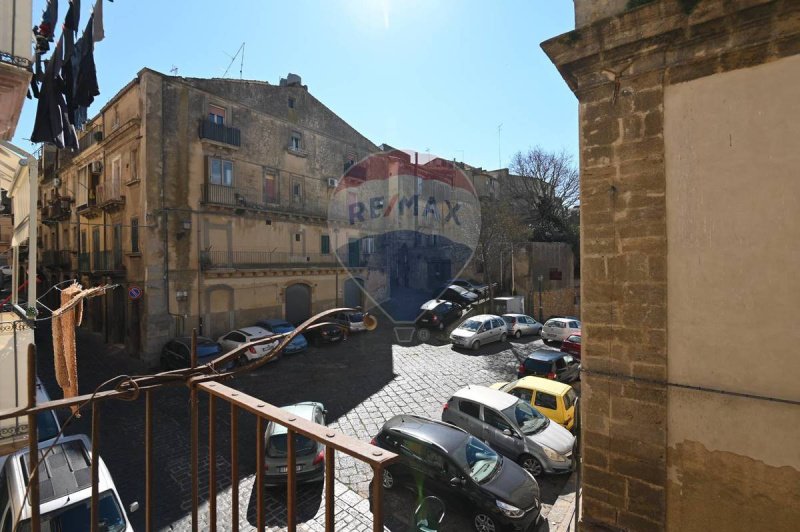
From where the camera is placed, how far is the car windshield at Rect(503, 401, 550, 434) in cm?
809

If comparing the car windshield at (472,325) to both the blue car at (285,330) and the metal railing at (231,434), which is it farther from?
the metal railing at (231,434)

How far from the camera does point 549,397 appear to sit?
942 centimetres

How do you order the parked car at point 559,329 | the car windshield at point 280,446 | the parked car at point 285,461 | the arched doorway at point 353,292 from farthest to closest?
the arched doorway at point 353,292 → the parked car at point 559,329 → the car windshield at point 280,446 → the parked car at point 285,461

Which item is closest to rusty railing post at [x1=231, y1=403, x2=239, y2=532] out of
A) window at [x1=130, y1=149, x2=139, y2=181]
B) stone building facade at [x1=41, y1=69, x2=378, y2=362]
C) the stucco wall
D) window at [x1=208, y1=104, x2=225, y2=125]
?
the stucco wall

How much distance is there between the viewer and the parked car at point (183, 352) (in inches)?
556

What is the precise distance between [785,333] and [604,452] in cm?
171

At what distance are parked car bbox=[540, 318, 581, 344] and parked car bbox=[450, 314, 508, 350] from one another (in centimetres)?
183

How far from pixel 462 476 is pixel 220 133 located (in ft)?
57.1

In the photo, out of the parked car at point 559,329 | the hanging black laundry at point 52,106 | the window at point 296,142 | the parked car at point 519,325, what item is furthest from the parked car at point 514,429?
the window at point 296,142

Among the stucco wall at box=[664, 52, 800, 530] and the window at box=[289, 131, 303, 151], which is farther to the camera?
the window at box=[289, 131, 303, 151]

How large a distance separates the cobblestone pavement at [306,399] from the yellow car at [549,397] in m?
1.74

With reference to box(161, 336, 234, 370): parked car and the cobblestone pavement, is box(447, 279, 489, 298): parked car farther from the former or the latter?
box(161, 336, 234, 370): parked car

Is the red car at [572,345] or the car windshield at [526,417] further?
the red car at [572,345]

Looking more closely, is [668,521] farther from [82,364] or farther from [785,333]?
[82,364]
